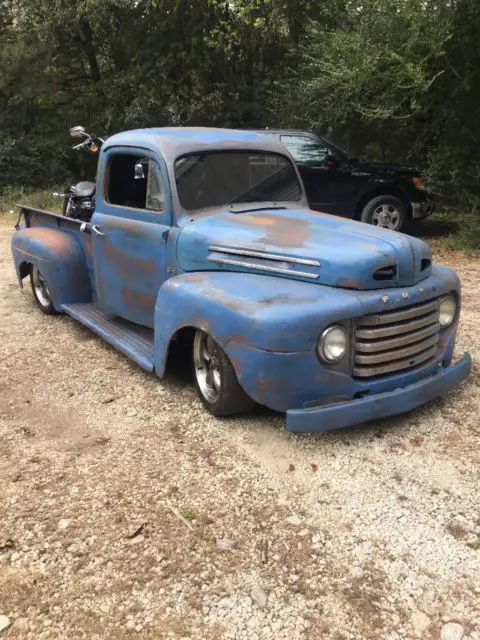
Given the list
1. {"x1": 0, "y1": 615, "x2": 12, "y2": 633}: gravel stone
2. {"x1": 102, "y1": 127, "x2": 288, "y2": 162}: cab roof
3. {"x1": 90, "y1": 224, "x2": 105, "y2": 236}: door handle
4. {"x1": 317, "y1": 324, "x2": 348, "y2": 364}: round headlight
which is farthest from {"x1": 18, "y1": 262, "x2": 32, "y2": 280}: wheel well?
{"x1": 0, "y1": 615, "x2": 12, "y2": 633}: gravel stone

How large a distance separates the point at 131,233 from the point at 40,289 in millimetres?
2051

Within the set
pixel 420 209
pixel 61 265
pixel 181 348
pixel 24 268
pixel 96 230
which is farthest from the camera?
pixel 420 209

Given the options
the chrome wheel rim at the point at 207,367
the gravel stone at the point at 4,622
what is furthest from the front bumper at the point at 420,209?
the gravel stone at the point at 4,622

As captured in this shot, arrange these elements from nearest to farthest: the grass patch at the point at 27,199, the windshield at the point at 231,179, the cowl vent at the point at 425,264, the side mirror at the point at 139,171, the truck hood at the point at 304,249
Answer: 1. the truck hood at the point at 304,249
2. the cowl vent at the point at 425,264
3. the windshield at the point at 231,179
4. the side mirror at the point at 139,171
5. the grass patch at the point at 27,199

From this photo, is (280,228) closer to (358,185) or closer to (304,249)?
(304,249)

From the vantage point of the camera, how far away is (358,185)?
32.5 ft

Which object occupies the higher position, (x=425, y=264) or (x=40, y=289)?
(x=425, y=264)

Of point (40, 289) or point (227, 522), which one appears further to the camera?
point (40, 289)

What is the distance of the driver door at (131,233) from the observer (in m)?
4.36

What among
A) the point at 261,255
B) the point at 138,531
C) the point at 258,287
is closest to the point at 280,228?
the point at 261,255

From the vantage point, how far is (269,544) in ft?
8.91

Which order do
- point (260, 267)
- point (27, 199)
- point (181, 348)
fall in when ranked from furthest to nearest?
point (27, 199) → point (181, 348) → point (260, 267)

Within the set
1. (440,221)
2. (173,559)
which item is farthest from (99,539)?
(440,221)

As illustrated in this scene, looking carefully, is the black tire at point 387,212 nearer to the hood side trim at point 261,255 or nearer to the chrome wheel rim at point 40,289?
the chrome wheel rim at point 40,289
